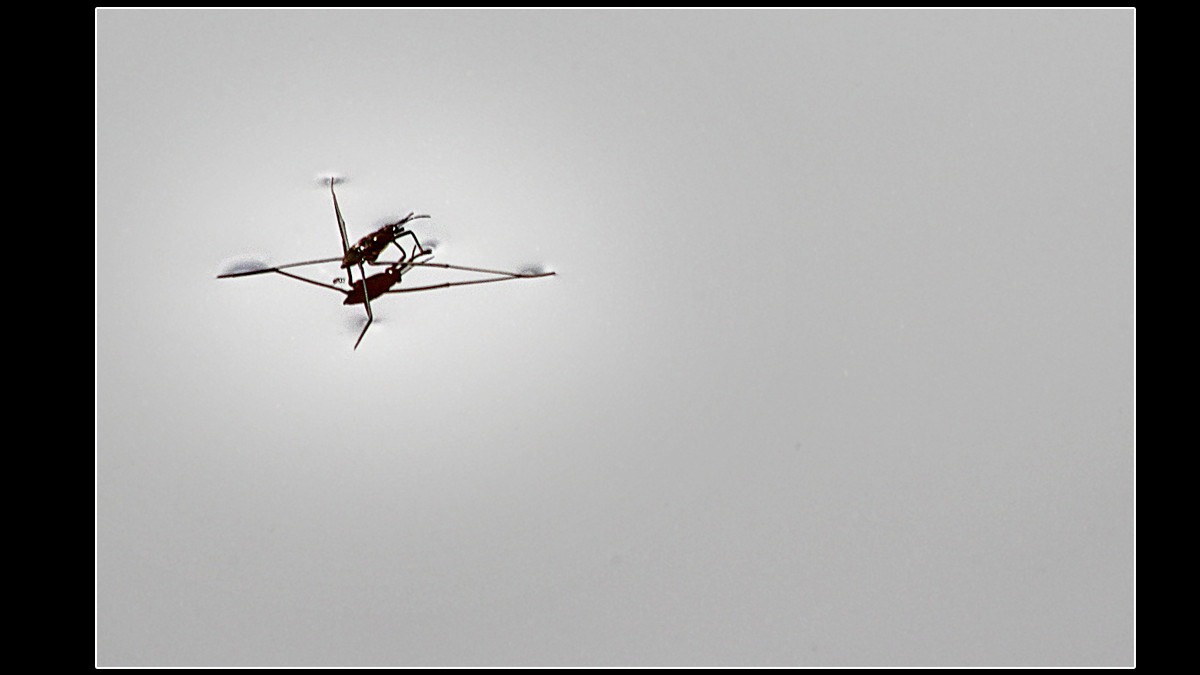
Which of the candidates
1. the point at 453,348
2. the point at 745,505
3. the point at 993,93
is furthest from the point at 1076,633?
the point at 453,348

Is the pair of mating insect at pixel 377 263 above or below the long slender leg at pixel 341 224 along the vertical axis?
below

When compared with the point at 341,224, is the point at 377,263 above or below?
below

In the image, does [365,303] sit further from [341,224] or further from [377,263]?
[341,224]

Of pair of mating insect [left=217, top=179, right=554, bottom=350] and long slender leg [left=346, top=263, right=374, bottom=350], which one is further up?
pair of mating insect [left=217, top=179, right=554, bottom=350]

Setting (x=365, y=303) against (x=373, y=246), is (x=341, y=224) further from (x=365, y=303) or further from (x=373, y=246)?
(x=365, y=303)

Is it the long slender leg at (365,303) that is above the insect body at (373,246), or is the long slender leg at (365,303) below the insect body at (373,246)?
below

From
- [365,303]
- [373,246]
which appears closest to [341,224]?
[373,246]

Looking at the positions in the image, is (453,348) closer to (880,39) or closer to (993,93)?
(880,39)

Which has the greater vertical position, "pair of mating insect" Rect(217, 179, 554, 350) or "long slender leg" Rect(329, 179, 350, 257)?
"long slender leg" Rect(329, 179, 350, 257)
